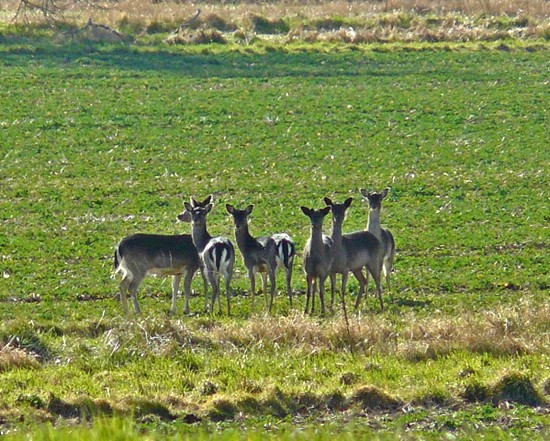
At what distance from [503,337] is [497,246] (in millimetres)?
6604

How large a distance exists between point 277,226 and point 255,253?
3.54 metres

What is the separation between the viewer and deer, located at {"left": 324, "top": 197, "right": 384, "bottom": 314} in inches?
659

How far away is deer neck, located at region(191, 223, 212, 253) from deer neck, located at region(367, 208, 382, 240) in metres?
2.51

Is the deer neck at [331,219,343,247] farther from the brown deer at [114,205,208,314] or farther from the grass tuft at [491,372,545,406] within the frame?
the grass tuft at [491,372,545,406]

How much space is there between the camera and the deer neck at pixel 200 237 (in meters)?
17.5

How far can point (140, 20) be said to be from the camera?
137 ft

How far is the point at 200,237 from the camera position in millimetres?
17656

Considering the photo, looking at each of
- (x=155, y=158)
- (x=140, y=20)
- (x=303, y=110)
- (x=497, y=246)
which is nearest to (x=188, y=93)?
(x=303, y=110)

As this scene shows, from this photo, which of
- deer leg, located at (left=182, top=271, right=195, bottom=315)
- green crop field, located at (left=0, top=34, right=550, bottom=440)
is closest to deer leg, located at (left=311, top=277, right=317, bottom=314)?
green crop field, located at (left=0, top=34, right=550, bottom=440)

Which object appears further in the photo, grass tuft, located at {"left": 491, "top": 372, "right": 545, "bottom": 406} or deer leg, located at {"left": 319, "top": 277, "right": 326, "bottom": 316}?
deer leg, located at {"left": 319, "top": 277, "right": 326, "bottom": 316}

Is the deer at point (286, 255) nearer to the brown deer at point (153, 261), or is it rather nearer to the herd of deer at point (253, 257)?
the herd of deer at point (253, 257)

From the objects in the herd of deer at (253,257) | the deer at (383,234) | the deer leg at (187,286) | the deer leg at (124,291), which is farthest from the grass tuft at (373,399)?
the deer at (383,234)

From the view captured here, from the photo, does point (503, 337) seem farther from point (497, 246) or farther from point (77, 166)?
point (77, 166)

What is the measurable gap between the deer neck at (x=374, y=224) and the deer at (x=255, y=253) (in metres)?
1.78
